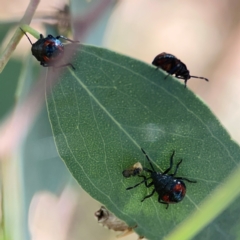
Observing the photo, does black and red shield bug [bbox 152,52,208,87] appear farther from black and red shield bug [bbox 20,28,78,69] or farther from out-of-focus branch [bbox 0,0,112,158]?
out-of-focus branch [bbox 0,0,112,158]

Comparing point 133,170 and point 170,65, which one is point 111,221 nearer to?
point 133,170

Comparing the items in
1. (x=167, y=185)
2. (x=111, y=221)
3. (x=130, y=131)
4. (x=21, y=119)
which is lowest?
(x=111, y=221)

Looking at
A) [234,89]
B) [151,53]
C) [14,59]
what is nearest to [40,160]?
[14,59]

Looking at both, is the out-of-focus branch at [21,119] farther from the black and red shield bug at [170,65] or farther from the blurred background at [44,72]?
the black and red shield bug at [170,65]

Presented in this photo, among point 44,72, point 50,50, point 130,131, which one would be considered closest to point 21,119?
point 44,72

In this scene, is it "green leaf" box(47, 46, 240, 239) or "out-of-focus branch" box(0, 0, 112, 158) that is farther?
"out-of-focus branch" box(0, 0, 112, 158)

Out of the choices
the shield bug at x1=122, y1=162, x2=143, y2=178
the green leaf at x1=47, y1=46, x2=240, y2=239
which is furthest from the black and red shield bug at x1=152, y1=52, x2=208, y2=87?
the shield bug at x1=122, y1=162, x2=143, y2=178
